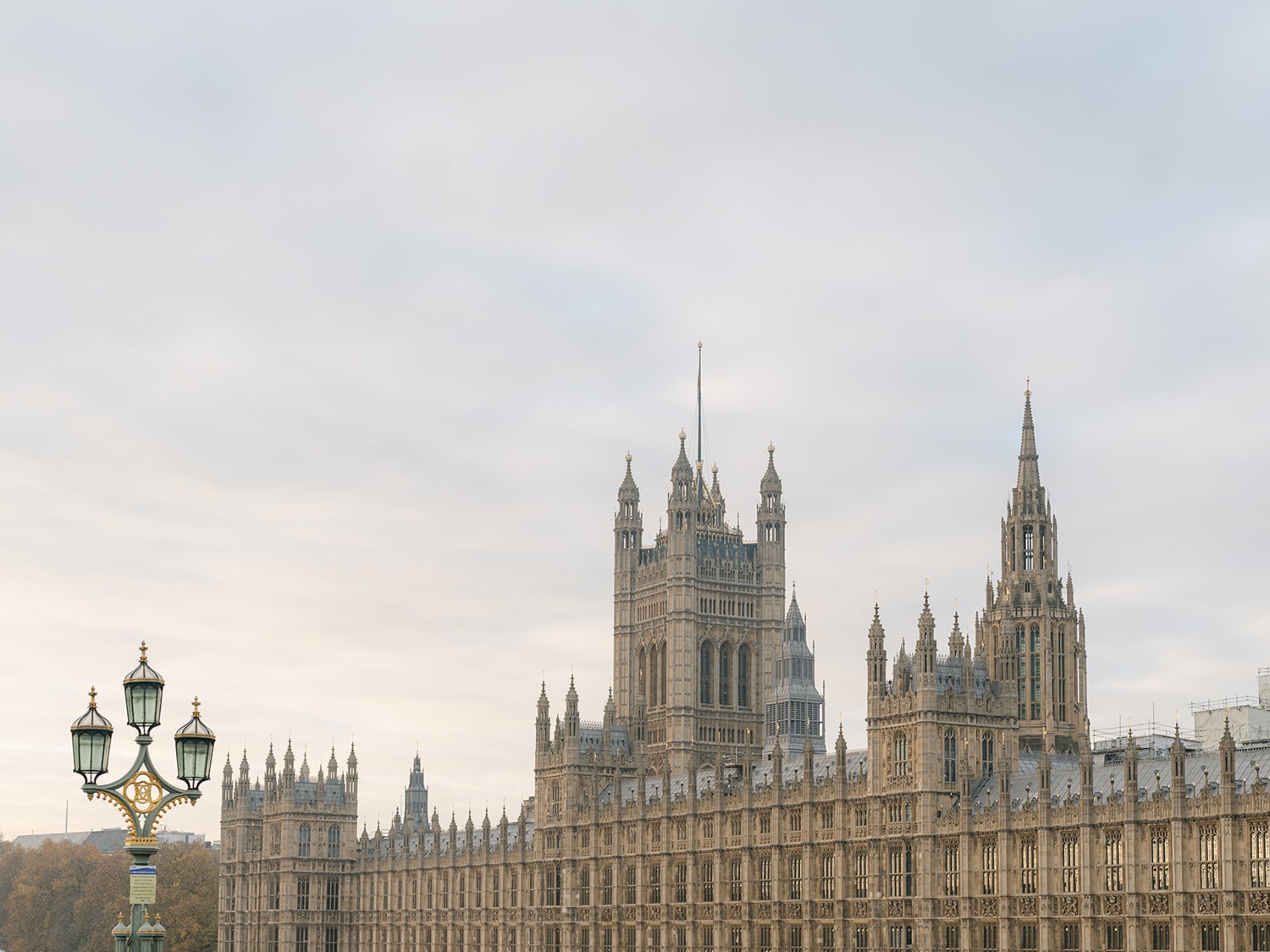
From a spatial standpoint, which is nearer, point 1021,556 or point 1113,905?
point 1113,905

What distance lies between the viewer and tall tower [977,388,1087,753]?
166750 mm

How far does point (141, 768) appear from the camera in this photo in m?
46.8

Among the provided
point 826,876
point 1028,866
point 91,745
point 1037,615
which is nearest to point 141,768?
point 91,745

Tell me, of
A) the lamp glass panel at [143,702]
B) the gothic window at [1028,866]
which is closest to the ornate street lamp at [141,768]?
the lamp glass panel at [143,702]


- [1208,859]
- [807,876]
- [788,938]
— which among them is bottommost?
[788,938]

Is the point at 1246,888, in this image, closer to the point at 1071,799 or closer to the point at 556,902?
Result: the point at 1071,799

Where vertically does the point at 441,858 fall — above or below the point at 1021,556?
below

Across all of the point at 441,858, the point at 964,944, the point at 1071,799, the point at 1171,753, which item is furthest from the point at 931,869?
the point at 441,858

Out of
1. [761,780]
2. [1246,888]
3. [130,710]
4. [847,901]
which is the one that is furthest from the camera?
[761,780]

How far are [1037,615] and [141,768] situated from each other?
13001cm

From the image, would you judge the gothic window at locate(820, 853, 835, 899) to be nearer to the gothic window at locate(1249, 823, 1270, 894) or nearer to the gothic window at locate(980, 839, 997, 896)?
the gothic window at locate(980, 839, 997, 896)

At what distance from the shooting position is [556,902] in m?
172

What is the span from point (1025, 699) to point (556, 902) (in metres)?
46.1

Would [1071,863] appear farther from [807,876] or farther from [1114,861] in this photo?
[807,876]
